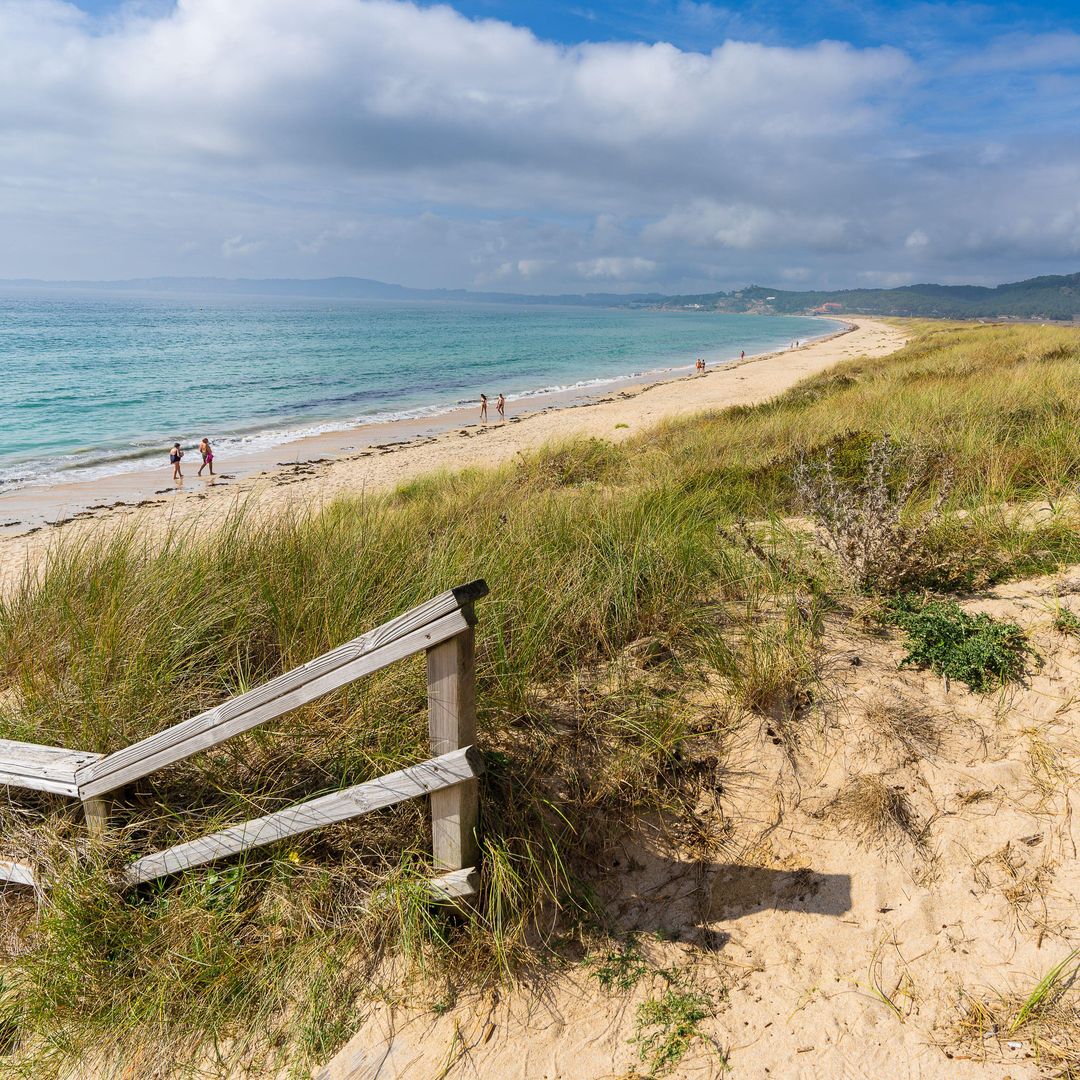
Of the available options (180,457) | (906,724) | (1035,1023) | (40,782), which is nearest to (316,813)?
(40,782)

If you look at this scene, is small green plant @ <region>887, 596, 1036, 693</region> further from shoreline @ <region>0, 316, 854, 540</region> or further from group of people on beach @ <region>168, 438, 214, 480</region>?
group of people on beach @ <region>168, 438, 214, 480</region>

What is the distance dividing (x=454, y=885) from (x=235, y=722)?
109cm

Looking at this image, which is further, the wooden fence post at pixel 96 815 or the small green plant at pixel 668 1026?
the wooden fence post at pixel 96 815

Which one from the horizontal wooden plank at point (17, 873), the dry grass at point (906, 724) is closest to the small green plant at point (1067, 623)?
the dry grass at point (906, 724)

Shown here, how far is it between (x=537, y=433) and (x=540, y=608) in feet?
67.5

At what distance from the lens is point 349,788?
8.86 ft

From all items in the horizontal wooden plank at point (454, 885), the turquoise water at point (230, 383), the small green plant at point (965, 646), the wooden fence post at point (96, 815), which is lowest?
the horizontal wooden plank at point (454, 885)

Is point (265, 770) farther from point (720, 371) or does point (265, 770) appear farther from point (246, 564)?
point (720, 371)

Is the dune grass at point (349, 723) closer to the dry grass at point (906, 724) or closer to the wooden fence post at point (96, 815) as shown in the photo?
the wooden fence post at point (96, 815)

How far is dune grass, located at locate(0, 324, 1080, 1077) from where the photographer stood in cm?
270

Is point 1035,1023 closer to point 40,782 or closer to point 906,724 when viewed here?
point 906,724

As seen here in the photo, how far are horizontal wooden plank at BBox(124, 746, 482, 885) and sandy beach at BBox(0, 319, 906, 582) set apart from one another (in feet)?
14.6

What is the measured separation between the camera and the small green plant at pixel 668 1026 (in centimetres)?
242

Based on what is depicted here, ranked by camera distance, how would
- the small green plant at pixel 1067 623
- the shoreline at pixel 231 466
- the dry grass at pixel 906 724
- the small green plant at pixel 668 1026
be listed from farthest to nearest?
the shoreline at pixel 231 466
the small green plant at pixel 1067 623
the dry grass at pixel 906 724
the small green plant at pixel 668 1026
